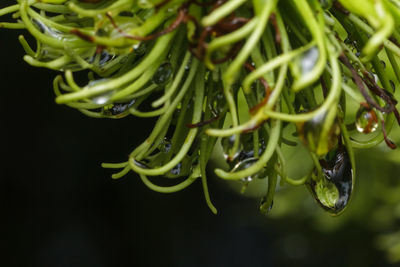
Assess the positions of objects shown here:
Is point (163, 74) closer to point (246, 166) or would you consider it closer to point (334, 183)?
point (246, 166)

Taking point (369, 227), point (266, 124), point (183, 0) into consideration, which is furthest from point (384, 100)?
point (369, 227)

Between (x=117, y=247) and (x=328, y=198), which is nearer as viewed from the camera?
(x=328, y=198)

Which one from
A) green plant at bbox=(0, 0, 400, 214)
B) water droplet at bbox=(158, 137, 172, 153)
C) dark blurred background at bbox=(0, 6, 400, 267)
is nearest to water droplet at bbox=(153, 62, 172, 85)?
green plant at bbox=(0, 0, 400, 214)

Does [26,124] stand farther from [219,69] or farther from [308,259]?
[219,69]

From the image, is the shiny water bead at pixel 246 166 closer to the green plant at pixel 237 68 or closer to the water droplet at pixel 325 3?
the green plant at pixel 237 68

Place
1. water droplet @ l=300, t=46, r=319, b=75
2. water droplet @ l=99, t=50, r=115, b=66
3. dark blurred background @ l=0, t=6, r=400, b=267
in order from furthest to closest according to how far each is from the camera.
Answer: dark blurred background @ l=0, t=6, r=400, b=267, water droplet @ l=99, t=50, r=115, b=66, water droplet @ l=300, t=46, r=319, b=75

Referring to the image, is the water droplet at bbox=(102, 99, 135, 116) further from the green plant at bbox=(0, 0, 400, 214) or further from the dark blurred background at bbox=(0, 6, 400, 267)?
the dark blurred background at bbox=(0, 6, 400, 267)

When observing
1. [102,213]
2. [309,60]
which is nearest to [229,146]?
[309,60]

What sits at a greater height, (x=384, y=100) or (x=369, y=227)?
(x=384, y=100)
